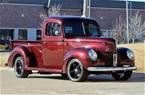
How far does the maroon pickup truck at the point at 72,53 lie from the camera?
52.7 ft

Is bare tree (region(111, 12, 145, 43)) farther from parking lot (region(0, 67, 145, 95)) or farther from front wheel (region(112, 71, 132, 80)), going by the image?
parking lot (region(0, 67, 145, 95))

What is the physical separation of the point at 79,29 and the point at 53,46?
1.06 metres

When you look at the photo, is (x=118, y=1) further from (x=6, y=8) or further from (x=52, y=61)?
(x=52, y=61)

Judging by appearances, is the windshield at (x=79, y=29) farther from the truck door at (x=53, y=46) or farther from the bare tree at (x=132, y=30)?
the bare tree at (x=132, y=30)

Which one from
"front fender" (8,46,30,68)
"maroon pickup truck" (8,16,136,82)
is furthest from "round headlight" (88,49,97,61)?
"front fender" (8,46,30,68)

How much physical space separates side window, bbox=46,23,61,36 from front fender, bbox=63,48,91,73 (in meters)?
1.01

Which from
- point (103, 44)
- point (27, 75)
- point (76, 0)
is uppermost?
point (76, 0)

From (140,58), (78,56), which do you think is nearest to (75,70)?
(78,56)

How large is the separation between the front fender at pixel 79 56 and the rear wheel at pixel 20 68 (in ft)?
6.97

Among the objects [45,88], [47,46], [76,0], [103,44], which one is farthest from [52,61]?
[76,0]

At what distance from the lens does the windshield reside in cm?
1716

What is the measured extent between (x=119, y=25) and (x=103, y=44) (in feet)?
195

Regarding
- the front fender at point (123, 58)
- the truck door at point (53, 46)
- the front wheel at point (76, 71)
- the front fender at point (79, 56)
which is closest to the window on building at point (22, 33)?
the truck door at point (53, 46)

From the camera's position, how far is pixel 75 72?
1628 cm
